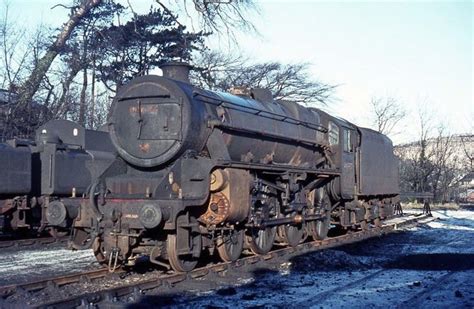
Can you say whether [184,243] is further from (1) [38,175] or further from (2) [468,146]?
(2) [468,146]

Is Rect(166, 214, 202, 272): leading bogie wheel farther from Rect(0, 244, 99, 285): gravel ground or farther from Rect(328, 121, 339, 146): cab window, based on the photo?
Rect(328, 121, 339, 146): cab window

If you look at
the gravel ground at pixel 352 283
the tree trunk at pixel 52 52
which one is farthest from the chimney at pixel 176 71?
the tree trunk at pixel 52 52

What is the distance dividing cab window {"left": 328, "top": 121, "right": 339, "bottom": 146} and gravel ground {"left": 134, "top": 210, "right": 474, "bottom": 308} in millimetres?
2954

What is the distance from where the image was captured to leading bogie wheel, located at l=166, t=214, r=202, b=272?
957 centimetres

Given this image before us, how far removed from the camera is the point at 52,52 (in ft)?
80.2

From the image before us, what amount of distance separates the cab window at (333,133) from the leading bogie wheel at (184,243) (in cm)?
679

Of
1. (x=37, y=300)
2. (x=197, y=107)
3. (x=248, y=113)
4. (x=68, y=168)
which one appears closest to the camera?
(x=37, y=300)

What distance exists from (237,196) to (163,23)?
20.1 meters

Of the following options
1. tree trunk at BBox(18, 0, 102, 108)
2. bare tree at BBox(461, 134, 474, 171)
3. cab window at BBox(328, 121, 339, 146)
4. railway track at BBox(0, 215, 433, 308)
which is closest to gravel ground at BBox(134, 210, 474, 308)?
railway track at BBox(0, 215, 433, 308)

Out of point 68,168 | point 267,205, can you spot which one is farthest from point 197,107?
point 68,168

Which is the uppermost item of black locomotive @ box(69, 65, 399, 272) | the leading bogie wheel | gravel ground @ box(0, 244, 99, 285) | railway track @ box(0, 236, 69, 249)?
black locomotive @ box(69, 65, 399, 272)

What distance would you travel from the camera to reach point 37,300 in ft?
26.0

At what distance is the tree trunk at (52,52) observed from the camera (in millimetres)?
24000

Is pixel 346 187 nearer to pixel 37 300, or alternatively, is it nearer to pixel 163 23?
pixel 37 300
